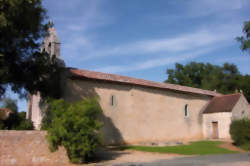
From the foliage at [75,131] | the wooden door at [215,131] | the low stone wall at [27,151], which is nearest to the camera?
the low stone wall at [27,151]

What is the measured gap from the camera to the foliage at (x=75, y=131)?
48.8ft

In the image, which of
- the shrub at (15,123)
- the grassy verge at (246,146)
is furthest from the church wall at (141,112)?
the grassy verge at (246,146)

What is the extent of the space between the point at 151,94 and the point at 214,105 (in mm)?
9482

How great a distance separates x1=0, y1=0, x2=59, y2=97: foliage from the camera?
52.0 ft

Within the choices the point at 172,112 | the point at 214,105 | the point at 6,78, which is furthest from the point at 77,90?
the point at 214,105

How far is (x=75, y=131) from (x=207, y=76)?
165ft

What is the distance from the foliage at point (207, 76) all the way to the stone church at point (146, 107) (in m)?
21.7

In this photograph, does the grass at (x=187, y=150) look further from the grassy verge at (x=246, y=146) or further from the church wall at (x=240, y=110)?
the church wall at (x=240, y=110)

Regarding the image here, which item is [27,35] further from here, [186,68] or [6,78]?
[186,68]

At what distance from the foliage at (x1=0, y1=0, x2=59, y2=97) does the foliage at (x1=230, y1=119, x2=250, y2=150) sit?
1611cm

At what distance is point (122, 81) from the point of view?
25.1 m

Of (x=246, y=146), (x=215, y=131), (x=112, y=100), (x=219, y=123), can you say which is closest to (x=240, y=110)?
(x=219, y=123)

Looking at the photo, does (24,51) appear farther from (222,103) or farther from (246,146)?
(222,103)

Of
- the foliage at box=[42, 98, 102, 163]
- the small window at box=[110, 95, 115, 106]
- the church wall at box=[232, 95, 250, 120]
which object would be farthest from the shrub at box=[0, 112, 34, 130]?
the church wall at box=[232, 95, 250, 120]
